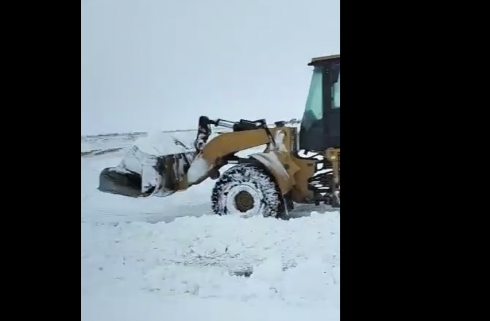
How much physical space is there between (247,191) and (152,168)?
36 cm

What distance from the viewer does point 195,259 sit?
7.04 ft

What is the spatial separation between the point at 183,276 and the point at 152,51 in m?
0.81

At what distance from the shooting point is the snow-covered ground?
205 centimetres

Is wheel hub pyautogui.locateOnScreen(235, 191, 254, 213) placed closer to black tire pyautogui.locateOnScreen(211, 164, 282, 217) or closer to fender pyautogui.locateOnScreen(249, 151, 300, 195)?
black tire pyautogui.locateOnScreen(211, 164, 282, 217)

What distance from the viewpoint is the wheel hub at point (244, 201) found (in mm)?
2121

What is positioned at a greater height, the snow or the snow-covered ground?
the snow

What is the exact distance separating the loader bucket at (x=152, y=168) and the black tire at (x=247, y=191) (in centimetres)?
15

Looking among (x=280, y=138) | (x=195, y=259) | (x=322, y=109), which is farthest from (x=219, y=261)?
(x=322, y=109)

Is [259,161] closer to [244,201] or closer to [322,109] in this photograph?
[244,201]

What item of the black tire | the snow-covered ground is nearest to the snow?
the black tire

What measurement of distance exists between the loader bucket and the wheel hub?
0.22 metres

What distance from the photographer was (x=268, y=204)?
211 centimetres
